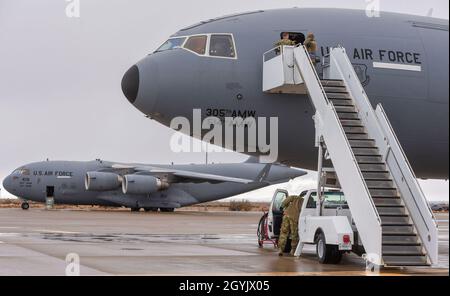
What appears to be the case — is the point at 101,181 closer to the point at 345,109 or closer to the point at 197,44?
the point at 197,44

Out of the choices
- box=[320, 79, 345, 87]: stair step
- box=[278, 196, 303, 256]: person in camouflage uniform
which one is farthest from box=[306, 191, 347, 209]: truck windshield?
box=[320, 79, 345, 87]: stair step

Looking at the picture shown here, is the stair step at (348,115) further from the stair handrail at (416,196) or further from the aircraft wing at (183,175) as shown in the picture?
the aircraft wing at (183,175)

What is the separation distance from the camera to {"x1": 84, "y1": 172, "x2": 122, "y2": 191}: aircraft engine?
154ft

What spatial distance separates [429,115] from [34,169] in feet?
125

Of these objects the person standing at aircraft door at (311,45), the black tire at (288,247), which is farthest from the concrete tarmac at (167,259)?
the person standing at aircraft door at (311,45)

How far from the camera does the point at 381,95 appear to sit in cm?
1502

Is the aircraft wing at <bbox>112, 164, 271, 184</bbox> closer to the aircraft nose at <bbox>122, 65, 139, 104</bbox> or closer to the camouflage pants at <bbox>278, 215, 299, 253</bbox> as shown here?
the camouflage pants at <bbox>278, 215, 299, 253</bbox>

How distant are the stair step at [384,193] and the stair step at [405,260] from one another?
4.38ft

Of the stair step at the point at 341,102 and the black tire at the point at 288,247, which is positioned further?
the black tire at the point at 288,247

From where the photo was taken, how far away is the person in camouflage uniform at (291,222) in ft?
50.5

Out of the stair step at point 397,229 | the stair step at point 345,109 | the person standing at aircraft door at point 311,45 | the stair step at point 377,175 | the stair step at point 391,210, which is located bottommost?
the stair step at point 397,229
